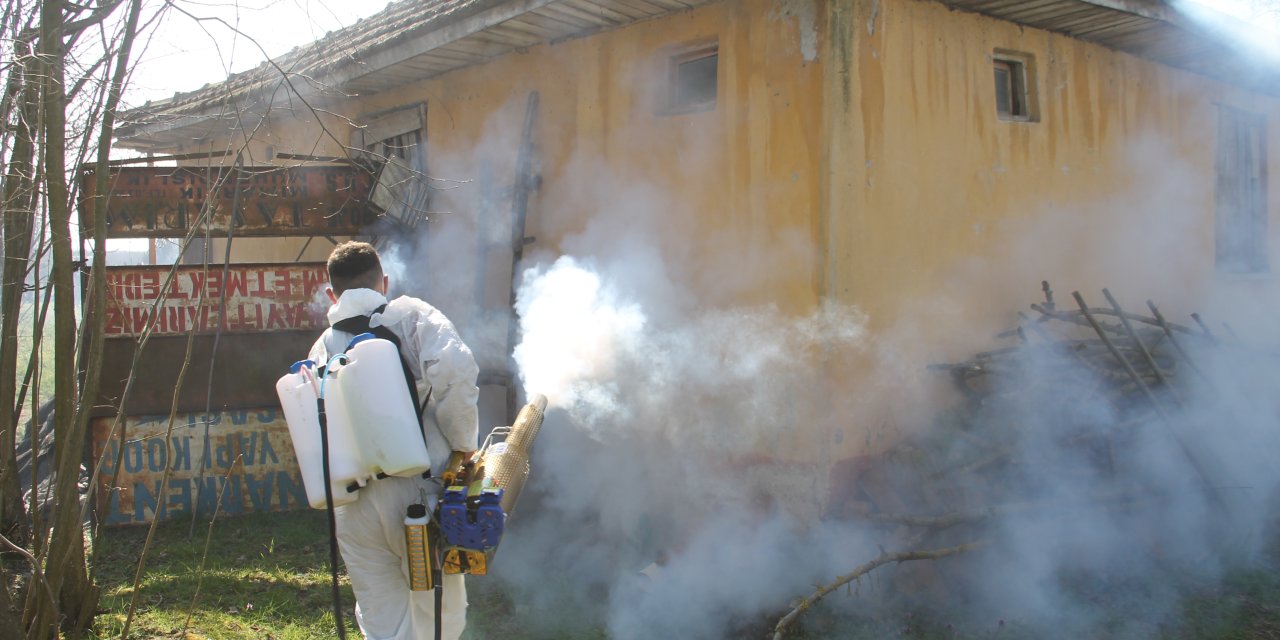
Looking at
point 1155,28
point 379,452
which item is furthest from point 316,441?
point 1155,28

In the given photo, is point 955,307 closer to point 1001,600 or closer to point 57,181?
point 1001,600

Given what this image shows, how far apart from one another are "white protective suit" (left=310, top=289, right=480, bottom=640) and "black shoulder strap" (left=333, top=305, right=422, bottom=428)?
0.07 ft

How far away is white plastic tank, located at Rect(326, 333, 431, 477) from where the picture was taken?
3426 mm

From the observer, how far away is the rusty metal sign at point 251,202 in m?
7.32

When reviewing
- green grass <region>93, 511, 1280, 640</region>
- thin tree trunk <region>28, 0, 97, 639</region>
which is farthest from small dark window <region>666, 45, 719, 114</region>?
thin tree trunk <region>28, 0, 97, 639</region>

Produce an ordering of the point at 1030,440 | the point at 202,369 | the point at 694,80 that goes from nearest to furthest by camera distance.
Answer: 1. the point at 1030,440
2. the point at 694,80
3. the point at 202,369

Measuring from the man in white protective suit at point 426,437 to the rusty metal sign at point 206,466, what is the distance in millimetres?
3706

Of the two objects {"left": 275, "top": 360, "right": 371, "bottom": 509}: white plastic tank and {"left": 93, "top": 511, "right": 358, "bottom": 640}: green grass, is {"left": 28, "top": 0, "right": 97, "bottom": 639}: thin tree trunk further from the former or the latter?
{"left": 275, "top": 360, "right": 371, "bottom": 509}: white plastic tank

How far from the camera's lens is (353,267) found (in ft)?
12.5

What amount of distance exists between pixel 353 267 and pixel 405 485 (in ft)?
3.13

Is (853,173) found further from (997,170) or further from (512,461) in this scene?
(512,461)

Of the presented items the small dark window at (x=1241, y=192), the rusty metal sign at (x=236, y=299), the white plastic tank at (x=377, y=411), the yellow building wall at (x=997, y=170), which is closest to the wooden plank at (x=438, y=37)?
the rusty metal sign at (x=236, y=299)

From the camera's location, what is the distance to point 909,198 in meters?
5.82

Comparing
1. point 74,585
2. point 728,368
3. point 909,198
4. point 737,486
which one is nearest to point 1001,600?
point 737,486
